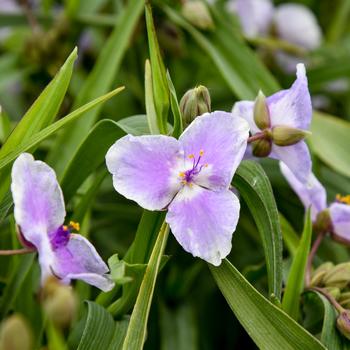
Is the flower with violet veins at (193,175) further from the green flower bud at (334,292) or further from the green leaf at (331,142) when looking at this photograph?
the green leaf at (331,142)

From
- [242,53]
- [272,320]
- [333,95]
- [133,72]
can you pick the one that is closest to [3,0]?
[133,72]

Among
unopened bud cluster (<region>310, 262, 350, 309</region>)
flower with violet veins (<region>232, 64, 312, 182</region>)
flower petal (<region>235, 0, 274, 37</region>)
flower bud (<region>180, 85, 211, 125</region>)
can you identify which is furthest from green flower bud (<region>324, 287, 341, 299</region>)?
flower petal (<region>235, 0, 274, 37</region>)

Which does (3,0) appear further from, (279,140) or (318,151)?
(279,140)

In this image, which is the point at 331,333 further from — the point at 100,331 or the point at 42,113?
the point at 42,113

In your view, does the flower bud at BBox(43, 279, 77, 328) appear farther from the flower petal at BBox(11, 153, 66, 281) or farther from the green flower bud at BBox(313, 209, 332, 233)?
the green flower bud at BBox(313, 209, 332, 233)

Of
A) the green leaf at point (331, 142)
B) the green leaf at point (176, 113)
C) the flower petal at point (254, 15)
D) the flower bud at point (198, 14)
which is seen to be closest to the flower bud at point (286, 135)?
the green leaf at point (176, 113)

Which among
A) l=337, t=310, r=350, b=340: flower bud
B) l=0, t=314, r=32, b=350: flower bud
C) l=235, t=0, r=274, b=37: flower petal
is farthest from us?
l=235, t=0, r=274, b=37: flower petal

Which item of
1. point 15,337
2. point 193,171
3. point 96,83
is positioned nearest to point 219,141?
point 193,171
